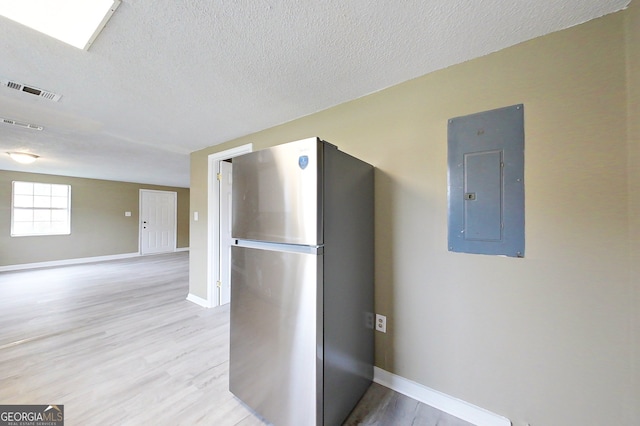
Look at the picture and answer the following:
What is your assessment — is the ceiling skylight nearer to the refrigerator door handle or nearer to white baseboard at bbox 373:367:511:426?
the refrigerator door handle

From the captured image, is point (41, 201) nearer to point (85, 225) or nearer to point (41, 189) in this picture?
point (41, 189)

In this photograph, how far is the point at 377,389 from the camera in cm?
164

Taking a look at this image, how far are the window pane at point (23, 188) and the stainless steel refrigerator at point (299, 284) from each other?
7.23 metres

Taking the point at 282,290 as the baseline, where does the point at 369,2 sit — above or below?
above

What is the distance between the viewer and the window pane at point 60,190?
5.59m

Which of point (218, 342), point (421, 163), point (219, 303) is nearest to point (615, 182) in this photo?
point (421, 163)

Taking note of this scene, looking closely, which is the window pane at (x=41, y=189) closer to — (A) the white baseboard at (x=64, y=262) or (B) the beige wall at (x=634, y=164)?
(A) the white baseboard at (x=64, y=262)

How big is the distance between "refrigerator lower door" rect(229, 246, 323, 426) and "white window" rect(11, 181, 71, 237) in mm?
7174

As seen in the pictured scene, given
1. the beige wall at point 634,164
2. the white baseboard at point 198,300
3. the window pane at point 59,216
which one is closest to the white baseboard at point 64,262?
the window pane at point 59,216

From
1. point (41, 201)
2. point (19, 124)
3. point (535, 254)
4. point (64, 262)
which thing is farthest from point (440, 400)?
point (41, 201)

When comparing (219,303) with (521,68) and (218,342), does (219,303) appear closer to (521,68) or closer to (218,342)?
(218,342)

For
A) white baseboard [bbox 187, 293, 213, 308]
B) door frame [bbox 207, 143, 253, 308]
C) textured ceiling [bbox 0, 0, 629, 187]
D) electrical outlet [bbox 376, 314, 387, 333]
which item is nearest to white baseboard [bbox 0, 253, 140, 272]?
white baseboard [bbox 187, 293, 213, 308]

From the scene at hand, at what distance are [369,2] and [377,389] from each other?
Answer: 2296 mm

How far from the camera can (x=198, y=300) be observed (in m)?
3.24
